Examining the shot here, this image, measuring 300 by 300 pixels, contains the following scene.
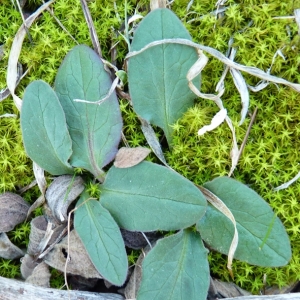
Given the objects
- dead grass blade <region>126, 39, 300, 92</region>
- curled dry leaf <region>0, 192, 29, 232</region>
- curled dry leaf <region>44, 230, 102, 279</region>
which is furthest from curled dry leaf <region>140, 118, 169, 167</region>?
curled dry leaf <region>0, 192, 29, 232</region>

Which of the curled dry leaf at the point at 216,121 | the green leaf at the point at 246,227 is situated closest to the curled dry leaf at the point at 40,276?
the green leaf at the point at 246,227

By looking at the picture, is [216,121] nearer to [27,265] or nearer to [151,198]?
[151,198]

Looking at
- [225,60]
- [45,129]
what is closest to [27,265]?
[45,129]

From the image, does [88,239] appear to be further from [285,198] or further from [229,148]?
[285,198]

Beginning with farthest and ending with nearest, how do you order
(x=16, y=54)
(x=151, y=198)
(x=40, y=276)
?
(x=16, y=54), (x=40, y=276), (x=151, y=198)

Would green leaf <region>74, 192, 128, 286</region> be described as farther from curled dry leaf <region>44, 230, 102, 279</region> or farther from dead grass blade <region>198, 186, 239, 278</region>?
dead grass blade <region>198, 186, 239, 278</region>
